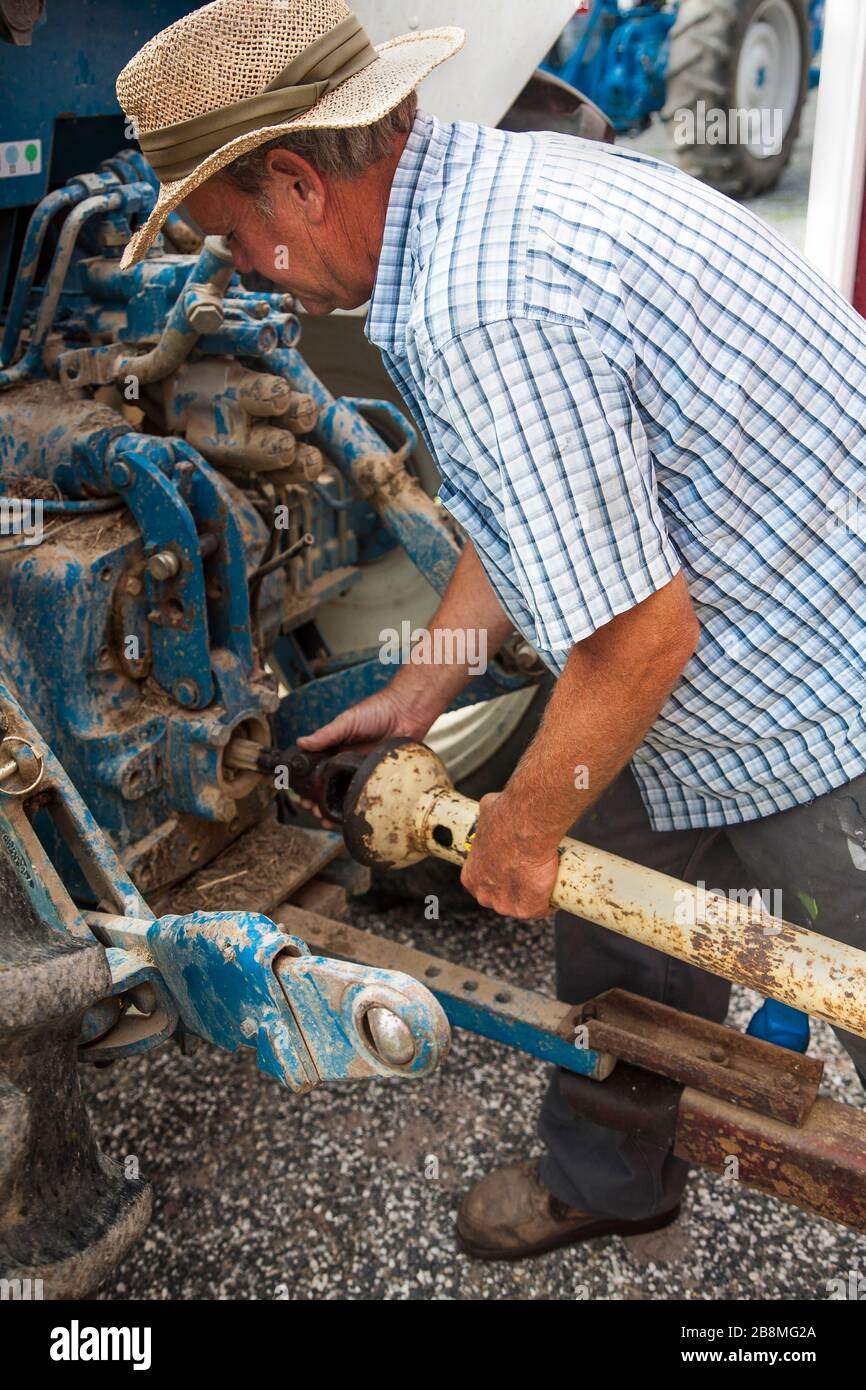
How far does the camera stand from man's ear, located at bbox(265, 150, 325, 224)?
1478 mm

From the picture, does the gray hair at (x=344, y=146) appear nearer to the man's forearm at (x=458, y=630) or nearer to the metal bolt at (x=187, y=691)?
the man's forearm at (x=458, y=630)

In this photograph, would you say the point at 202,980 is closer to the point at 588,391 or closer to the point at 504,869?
the point at 504,869

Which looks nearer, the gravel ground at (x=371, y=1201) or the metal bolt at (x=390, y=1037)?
the metal bolt at (x=390, y=1037)

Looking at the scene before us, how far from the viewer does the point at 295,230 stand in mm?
1542

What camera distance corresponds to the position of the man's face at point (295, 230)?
1.51 meters

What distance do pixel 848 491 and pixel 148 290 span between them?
1454mm

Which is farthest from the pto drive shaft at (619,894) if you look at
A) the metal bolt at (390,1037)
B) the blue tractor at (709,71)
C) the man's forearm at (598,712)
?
the blue tractor at (709,71)

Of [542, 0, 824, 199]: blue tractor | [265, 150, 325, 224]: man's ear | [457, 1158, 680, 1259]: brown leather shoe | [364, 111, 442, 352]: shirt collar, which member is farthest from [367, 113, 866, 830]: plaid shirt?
[542, 0, 824, 199]: blue tractor

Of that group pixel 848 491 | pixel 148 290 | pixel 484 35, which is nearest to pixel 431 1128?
pixel 848 491

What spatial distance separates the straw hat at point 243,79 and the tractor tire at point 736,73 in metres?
3.28

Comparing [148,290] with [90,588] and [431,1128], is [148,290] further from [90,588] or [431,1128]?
[431,1128]

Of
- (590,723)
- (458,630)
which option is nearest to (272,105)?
(590,723)

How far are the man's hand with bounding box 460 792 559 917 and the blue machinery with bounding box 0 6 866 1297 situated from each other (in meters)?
0.20

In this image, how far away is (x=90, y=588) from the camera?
2104 millimetres
